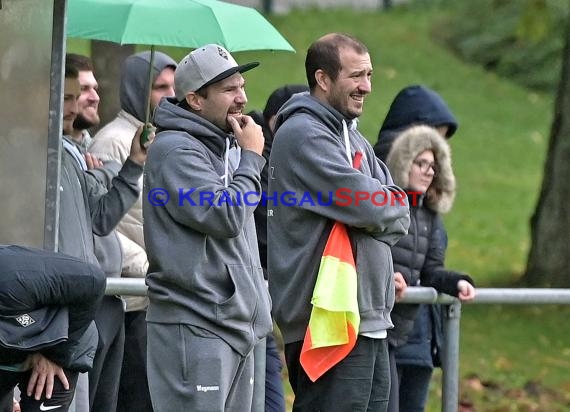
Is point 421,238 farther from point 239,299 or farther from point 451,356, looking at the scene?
point 239,299

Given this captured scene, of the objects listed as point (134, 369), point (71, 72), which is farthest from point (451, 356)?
point (71, 72)

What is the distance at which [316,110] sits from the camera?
19.5 feet

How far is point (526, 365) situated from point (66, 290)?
6082 millimetres

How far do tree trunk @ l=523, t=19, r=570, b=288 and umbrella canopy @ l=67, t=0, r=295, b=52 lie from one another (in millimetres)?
5772

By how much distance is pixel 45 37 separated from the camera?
6.04 m

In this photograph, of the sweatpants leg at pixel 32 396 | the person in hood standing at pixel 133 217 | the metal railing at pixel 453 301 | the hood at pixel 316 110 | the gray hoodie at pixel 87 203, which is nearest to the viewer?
the sweatpants leg at pixel 32 396

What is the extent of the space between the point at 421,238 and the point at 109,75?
111 inches

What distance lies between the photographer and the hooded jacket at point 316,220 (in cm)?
579

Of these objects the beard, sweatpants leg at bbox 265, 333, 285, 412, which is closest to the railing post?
sweatpants leg at bbox 265, 333, 285, 412

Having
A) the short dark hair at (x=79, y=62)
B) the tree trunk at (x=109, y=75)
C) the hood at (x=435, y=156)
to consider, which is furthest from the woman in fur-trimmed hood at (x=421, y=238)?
the tree trunk at (x=109, y=75)

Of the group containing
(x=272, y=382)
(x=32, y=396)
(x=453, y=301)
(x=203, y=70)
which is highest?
(x=203, y=70)

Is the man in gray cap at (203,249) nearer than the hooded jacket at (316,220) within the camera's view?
Yes

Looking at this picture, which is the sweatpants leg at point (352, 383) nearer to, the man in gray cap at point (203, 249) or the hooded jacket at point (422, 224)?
the man in gray cap at point (203, 249)

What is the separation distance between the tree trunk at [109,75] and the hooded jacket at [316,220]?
304 cm
